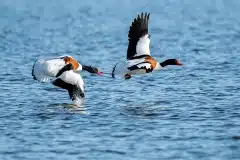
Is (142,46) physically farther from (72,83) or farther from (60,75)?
(60,75)

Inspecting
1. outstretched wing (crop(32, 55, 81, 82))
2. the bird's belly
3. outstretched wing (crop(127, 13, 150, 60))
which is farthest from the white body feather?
the bird's belly

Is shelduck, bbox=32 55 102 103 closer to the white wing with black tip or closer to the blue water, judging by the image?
the white wing with black tip

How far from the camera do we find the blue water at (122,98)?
14.6 m

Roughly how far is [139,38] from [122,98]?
1401 mm

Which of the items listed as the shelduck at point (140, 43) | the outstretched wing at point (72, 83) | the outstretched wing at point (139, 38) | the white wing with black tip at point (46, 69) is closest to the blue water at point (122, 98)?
the outstretched wing at point (72, 83)

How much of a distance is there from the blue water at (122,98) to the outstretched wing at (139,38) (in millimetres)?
1051

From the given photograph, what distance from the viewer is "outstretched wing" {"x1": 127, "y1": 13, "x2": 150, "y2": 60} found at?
63.9 feet

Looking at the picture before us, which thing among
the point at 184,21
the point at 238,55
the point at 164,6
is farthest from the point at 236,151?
the point at 164,6

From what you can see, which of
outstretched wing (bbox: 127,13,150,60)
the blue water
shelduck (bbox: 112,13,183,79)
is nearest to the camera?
the blue water

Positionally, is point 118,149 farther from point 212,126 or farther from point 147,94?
point 147,94

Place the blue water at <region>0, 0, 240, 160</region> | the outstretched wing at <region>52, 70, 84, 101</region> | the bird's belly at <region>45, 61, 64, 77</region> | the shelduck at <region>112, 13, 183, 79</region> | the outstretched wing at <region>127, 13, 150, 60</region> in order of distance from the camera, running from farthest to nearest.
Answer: the outstretched wing at <region>127, 13, 150, 60</region>, the shelduck at <region>112, 13, 183, 79</region>, the outstretched wing at <region>52, 70, 84, 101</region>, the bird's belly at <region>45, 61, 64, 77</region>, the blue water at <region>0, 0, 240, 160</region>

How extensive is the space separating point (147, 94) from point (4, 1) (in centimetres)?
2882

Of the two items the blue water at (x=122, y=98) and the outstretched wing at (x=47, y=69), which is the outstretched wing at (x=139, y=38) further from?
the outstretched wing at (x=47, y=69)

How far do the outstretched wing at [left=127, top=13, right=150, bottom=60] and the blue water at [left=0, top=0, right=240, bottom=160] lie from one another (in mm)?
1051
